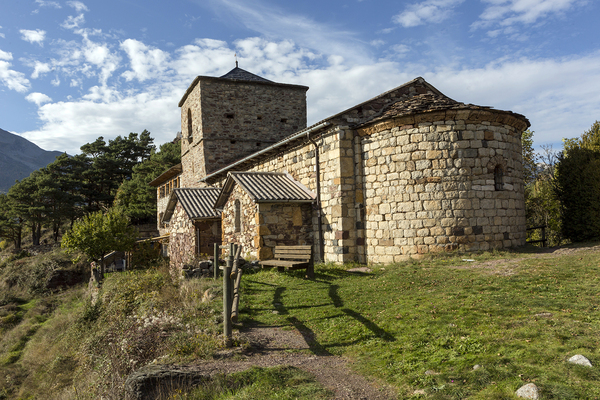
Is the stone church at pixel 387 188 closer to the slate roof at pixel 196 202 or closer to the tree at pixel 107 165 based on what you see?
the slate roof at pixel 196 202

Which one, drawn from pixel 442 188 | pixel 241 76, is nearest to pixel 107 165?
pixel 241 76

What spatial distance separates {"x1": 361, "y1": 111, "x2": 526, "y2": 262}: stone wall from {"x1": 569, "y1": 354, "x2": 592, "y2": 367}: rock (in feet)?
20.8

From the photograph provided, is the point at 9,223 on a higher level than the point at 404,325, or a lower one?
higher

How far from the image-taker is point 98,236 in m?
19.0

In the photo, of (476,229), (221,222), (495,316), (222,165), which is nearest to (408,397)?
(495,316)

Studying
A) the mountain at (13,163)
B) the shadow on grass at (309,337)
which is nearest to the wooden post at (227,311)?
the shadow on grass at (309,337)

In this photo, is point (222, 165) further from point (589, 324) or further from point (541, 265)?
point (589, 324)

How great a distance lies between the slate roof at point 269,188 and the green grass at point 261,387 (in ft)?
23.8

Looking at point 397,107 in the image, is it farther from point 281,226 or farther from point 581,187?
point 581,187

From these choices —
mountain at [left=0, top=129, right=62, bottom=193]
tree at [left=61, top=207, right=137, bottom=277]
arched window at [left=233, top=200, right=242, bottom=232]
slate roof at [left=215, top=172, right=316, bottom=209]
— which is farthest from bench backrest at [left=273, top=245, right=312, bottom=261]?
mountain at [left=0, top=129, right=62, bottom=193]

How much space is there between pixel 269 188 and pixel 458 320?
8.08 m

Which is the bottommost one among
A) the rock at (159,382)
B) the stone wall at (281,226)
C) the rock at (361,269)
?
the rock at (159,382)

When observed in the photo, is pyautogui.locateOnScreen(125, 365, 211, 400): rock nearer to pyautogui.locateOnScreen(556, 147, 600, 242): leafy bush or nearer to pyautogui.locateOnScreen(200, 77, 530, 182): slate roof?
pyautogui.locateOnScreen(200, 77, 530, 182): slate roof

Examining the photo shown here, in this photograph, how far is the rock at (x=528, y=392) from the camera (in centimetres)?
335
